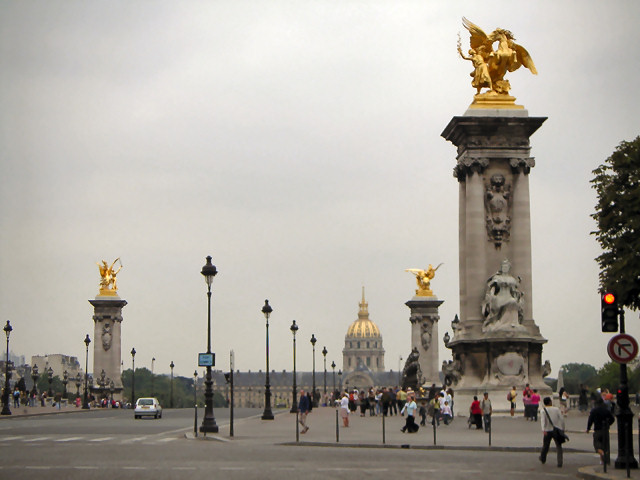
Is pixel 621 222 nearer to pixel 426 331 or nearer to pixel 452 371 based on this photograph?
pixel 452 371

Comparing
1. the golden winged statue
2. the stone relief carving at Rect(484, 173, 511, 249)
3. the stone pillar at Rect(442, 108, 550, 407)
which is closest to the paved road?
the stone pillar at Rect(442, 108, 550, 407)

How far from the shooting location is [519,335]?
52.7 m

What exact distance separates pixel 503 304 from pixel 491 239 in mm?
3732

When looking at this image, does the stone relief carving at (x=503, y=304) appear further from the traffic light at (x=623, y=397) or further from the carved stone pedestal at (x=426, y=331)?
the carved stone pedestal at (x=426, y=331)

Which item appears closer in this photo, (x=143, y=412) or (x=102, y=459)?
(x=102, y=459)

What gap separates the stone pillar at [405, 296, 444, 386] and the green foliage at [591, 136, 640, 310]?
254ft

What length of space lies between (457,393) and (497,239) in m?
7.46

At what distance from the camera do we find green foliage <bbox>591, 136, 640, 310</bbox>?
3309 centimetres

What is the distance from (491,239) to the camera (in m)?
Answer: 55.3

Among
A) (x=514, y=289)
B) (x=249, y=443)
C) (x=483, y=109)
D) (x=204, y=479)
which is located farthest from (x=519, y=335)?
(x=204, y=479)

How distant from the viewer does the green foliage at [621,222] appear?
3309 centimetres

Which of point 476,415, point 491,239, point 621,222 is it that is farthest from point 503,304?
point 621,222

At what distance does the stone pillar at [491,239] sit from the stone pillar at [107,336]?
67.1 m

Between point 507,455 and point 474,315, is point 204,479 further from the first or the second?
point 474,315
